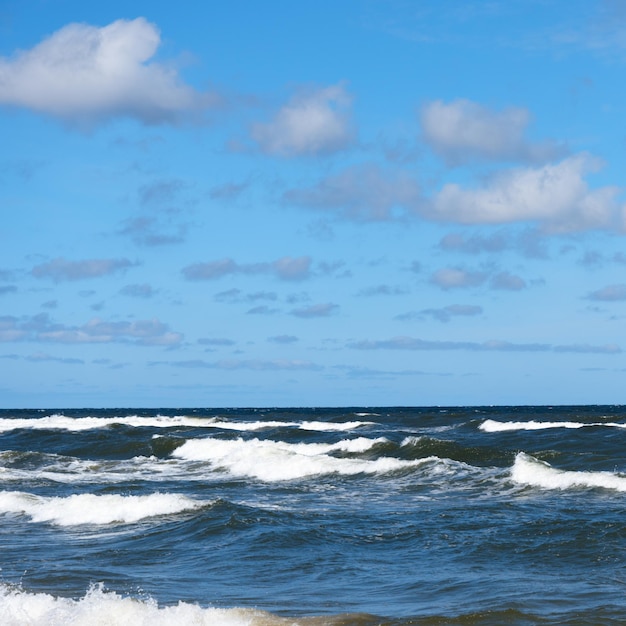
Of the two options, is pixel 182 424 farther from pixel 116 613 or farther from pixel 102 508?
pixel 116 613

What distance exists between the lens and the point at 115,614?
12.1 metres

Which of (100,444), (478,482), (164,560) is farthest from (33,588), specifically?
(100,444)

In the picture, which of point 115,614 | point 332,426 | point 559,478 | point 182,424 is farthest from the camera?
point 182,424

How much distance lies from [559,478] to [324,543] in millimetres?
10512

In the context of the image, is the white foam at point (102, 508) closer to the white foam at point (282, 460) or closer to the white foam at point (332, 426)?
the white foam at point (282, 460)

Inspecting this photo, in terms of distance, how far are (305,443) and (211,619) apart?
38.2 metres

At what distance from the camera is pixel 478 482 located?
27.5m

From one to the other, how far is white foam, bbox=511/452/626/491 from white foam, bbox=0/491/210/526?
9.43 m

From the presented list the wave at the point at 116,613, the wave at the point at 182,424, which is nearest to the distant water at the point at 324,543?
the wave at the point at 116,613

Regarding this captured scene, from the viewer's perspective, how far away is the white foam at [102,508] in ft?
72.5

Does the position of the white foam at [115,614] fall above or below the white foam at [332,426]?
below

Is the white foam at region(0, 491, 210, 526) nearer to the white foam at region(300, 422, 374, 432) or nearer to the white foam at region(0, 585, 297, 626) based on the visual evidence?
the white foam at region(0, 585, 297, 626)

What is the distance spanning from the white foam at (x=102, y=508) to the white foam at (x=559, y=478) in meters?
9.43

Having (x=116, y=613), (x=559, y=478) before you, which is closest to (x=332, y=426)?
(x=559, y=478)
